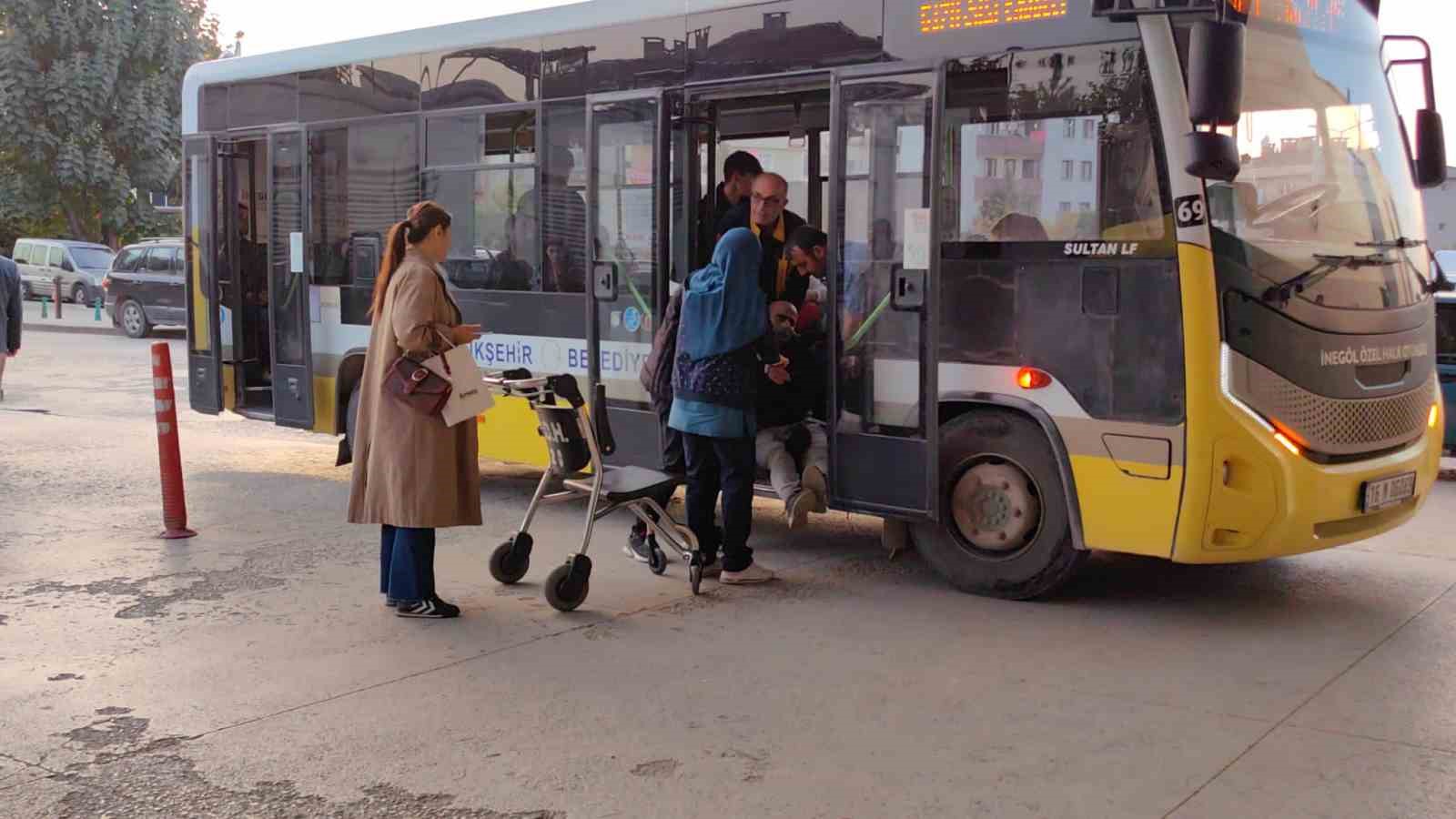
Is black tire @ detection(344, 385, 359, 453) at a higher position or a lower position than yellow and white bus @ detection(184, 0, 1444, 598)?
lower

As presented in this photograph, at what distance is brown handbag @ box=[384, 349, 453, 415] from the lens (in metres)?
6.46

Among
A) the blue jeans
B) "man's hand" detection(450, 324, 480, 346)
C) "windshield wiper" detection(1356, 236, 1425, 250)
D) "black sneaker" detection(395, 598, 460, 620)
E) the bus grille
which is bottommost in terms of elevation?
"black sneaker" detection(395, 598, 460, 620)

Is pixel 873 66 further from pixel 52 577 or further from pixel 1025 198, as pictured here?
pixel 52 577

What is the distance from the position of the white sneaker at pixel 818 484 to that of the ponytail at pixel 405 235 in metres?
2.25

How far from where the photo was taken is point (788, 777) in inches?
184

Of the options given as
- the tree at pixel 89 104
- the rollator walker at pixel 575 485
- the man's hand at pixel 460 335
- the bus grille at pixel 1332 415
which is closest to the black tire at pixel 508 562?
the rollator walker at pixel 575 485

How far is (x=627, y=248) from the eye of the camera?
850cm

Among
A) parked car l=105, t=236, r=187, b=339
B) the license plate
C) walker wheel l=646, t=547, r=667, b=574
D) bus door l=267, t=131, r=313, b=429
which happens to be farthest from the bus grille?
parked car l=105, t=236, r=187, b=339

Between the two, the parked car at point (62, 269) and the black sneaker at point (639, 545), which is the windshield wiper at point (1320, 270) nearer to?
the black sneaker at point (639, 545)

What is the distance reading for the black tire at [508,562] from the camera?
7273mm

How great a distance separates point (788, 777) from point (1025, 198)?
311 cm

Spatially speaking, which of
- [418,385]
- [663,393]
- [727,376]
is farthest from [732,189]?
[418,385]

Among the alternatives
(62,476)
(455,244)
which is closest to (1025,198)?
(455,244)

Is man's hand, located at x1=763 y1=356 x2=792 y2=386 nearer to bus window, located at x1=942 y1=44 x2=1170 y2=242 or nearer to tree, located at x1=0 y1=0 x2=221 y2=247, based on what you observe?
bus window, located at x1=942 y1=44 x2=1170 y2=242
